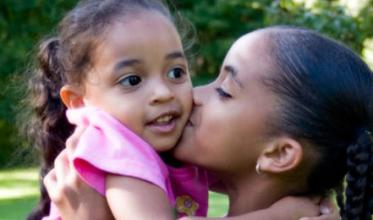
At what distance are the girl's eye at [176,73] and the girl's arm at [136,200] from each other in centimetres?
39

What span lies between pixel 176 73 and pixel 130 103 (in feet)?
0.65

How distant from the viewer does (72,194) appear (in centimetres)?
327

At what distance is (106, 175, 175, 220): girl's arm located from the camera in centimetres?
295

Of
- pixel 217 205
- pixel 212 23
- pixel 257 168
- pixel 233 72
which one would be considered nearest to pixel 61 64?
pixel 233 72

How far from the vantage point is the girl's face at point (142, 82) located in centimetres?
313

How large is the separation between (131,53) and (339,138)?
2.26ft

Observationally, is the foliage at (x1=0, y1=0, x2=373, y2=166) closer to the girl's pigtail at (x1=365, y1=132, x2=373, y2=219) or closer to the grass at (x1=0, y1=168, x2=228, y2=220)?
the grass at (x1=0, y1=168, x2=228, y2=220)

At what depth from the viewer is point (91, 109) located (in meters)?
3.22

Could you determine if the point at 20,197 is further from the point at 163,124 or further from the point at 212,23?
the point at 212,23

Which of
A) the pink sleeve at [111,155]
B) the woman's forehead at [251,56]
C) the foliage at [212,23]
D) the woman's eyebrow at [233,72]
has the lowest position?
the foliage at [212,23]

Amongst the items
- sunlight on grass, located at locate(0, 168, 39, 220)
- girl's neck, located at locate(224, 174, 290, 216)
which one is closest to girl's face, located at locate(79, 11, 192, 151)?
girl's neck, located at locate(224, 174, 290, 216)

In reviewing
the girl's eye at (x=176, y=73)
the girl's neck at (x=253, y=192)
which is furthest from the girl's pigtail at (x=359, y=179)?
the girl's eye at (x=176, y=73)

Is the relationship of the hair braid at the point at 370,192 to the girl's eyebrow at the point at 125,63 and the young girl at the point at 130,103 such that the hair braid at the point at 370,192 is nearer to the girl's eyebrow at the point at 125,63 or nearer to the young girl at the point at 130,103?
the young girl at the point at 130,103

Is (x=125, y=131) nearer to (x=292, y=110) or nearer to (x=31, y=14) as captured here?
(x=292, y=110)
